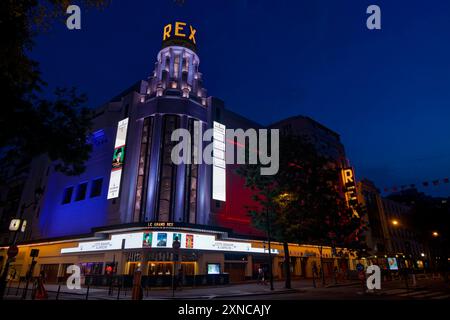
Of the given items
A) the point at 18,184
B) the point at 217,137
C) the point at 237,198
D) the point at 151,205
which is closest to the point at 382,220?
the point at 237,198

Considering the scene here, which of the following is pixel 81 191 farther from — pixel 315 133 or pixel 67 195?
pixel 315 133

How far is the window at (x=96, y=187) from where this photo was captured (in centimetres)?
3960

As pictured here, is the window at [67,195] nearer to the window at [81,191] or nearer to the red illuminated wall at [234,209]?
the window at [81,191]

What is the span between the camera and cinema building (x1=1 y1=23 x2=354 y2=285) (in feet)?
98.1

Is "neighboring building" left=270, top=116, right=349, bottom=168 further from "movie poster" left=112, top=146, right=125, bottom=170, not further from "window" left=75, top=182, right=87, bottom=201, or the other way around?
"window" left=75, top=182, right=87, bottom=201

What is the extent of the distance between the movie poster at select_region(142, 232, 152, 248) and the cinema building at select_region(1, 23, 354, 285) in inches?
3.9

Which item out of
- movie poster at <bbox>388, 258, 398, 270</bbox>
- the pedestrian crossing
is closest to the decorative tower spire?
the pedestrian crossing

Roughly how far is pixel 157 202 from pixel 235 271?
13.2m

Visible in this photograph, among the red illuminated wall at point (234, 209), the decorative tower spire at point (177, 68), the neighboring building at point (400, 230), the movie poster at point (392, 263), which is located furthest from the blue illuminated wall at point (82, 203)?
the neighboring building at point (400, 230)

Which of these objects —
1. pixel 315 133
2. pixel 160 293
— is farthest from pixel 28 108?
pixel 315 133

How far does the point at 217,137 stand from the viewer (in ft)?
133

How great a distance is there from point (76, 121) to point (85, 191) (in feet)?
89.8

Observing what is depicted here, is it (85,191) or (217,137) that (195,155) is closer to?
(217,137)

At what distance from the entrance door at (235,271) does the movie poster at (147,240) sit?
11.2 meters
